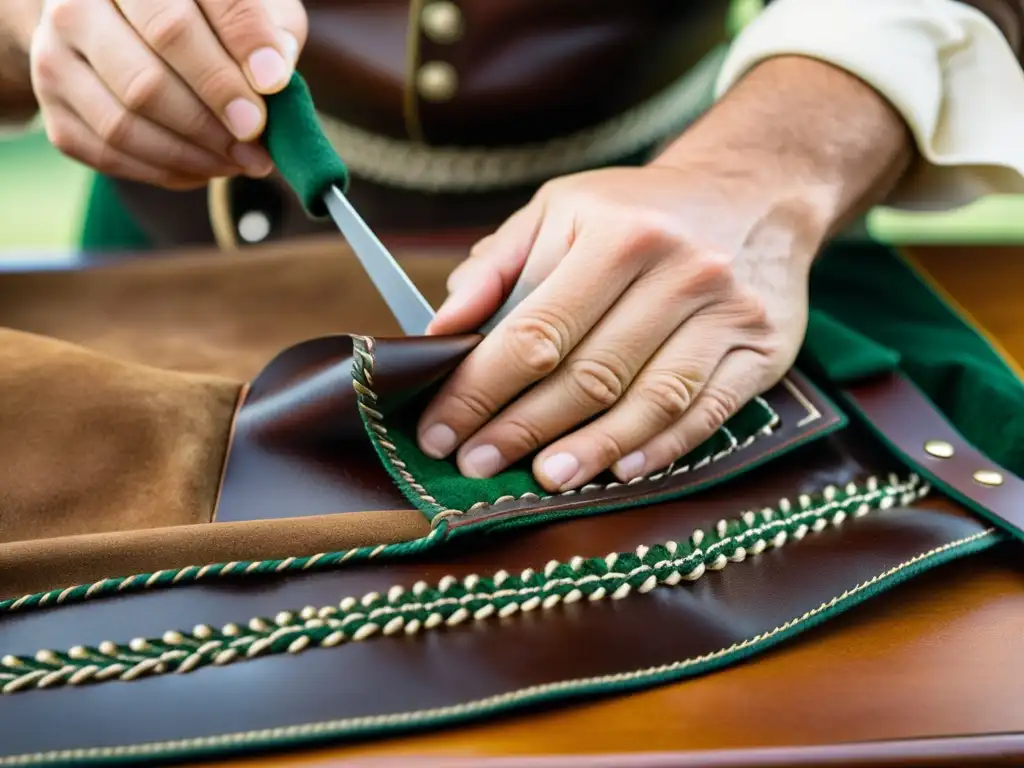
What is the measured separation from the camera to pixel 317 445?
45 centimetres

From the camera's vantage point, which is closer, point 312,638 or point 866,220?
point 312,638

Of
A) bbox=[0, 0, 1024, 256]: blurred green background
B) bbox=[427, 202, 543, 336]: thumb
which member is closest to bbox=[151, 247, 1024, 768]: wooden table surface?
bbox=[427, 202, 543, 336]: thumb

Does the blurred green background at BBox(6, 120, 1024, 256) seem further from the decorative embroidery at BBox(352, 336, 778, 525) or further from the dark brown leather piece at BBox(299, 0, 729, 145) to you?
the decorative embroidery at BBox(352, 336, 778, 525)

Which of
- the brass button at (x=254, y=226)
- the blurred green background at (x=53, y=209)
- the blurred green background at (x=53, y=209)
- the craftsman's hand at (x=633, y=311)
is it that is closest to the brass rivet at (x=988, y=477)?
the craftsman's hand at (x=633, y=311)

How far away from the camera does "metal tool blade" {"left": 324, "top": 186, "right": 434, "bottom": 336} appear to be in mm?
495

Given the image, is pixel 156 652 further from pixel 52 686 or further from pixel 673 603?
pixel 673 603

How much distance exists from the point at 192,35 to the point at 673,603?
387 millimetres

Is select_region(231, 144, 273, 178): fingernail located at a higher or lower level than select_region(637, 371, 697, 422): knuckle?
higher

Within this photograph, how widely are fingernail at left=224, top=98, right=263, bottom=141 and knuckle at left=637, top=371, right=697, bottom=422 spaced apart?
0.26 meters

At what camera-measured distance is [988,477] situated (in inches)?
18.6

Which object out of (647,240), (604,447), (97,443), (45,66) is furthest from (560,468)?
(45,66)

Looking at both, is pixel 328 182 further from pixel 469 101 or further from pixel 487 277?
pixel 469 101

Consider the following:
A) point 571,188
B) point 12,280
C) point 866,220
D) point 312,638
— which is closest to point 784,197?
point 571,188

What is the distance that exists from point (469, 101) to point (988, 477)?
0.55 metres
